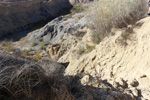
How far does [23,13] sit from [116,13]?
2082 cm

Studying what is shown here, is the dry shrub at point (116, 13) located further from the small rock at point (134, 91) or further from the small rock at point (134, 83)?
the small rock at point (134, 91)

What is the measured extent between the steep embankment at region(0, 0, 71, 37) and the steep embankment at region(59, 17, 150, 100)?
53.9 feet

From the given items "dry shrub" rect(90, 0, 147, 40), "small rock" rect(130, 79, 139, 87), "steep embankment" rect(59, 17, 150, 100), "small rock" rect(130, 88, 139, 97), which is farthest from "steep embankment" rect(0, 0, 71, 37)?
"small rock" rect(130, 88, 139, 97)

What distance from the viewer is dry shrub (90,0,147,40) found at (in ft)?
15.4

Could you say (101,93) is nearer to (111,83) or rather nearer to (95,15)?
(111,83)

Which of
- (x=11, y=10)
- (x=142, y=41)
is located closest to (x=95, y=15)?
(x=142, y=41)

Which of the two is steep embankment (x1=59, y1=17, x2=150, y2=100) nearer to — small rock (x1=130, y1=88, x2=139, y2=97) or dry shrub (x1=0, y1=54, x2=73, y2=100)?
small rock (x1=130, y1=88, x2=139, y2=97)

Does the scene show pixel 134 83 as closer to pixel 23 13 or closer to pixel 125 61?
pixel 125 61

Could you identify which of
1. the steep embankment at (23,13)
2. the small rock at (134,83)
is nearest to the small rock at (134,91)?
the small rock at (134,83)

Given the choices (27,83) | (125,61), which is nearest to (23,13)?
(125,61)

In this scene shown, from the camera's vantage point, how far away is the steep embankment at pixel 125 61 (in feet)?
9.30

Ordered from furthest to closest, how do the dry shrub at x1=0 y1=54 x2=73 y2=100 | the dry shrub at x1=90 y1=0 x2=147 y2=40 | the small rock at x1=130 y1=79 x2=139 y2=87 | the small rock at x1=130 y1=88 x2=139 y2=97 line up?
the dry shrub at x1=90 y1=0 x2=147 y2=40
the small rock at x1=130 y1=79 x2=139 y2=87
the small rock at x1=130 y1=88 x2=139 y2=97
the dry shrub at x1=0 y1=54 x2=73 y2=100

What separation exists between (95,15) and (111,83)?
3169 mm

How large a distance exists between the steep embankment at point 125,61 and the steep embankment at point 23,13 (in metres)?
16.4
